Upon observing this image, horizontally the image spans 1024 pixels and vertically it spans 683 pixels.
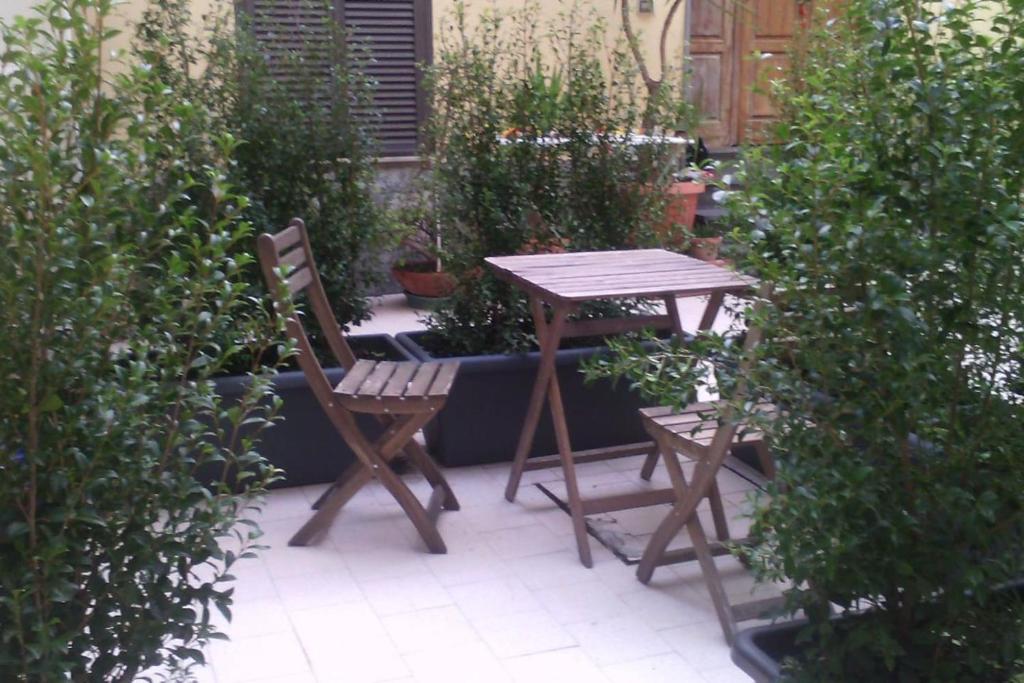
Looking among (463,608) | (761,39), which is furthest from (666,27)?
(463,608)

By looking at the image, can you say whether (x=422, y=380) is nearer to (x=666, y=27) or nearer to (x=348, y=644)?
(x=348, y=644)

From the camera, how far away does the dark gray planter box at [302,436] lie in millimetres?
4418

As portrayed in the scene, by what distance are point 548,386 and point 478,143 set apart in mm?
1343

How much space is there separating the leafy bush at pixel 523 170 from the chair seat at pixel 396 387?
0.76 meters

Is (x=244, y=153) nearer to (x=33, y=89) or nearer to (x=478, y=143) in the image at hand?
(x=478, y=143)

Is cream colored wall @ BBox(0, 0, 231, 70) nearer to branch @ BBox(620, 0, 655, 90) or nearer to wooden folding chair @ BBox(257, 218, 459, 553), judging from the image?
wooden folding chair @ BBox(257, 218, 459, 553)

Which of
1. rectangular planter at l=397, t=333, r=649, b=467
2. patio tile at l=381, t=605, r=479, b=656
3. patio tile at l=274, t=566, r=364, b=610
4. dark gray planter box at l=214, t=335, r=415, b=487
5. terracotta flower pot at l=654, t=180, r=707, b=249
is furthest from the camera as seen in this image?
terracotta flower pot at l=654, t=180, r=707, b=249

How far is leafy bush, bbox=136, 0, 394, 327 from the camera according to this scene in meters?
4.72

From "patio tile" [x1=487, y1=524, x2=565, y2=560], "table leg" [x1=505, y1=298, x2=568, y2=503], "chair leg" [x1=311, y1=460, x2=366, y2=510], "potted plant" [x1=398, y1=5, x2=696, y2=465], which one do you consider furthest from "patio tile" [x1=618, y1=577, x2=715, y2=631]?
"potted plant" [x1=398, y1=5, x2=696, y2=465]

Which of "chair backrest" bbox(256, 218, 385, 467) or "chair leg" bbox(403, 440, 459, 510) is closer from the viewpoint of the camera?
"chair backrest" bbox(256, 218, 385, 467)

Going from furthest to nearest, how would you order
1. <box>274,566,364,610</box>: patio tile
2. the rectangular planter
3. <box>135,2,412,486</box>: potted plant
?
the rectangular planter
<box>135,2,412,486</box>: potted plant
<box>274,566,364,610</box>: patio tile

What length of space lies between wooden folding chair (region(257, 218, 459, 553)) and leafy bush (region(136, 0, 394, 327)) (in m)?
0.61

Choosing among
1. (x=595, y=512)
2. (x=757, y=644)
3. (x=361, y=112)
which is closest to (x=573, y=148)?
(x=361, y=112)

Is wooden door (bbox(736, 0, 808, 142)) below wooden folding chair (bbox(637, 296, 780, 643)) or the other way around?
the other way around
